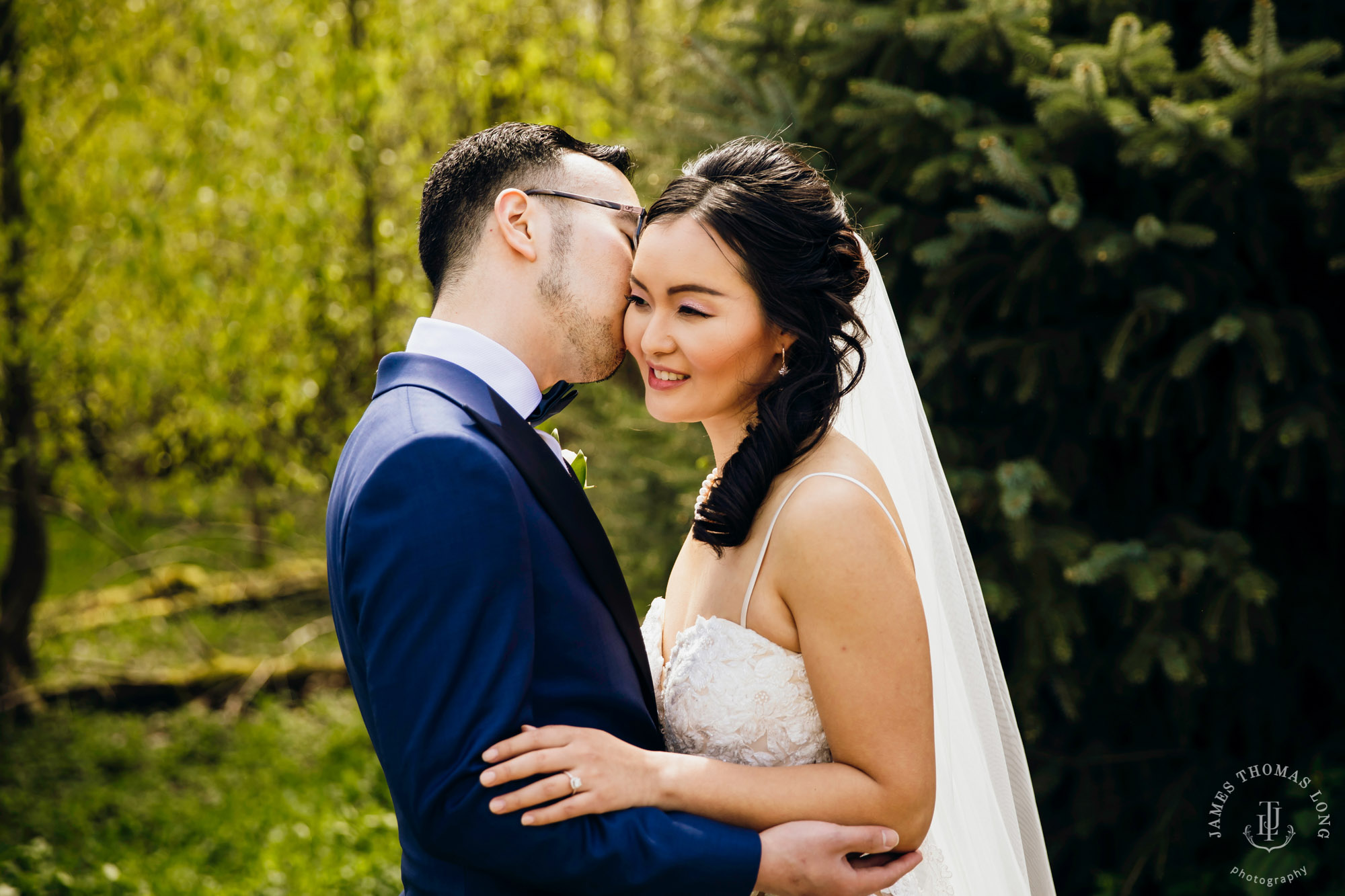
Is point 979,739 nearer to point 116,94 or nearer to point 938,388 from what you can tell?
point 938,388

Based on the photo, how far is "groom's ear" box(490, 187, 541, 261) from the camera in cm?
206

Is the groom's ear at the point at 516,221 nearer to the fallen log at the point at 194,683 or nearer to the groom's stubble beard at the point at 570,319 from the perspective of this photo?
the groom's stubble beard at the point at 570,319

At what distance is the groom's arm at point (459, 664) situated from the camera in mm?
1489

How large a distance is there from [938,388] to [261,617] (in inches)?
319

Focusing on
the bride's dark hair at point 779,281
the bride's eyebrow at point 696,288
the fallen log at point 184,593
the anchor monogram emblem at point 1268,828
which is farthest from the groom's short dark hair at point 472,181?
the fallen log at point 184,593

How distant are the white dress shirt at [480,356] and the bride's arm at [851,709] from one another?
606mm

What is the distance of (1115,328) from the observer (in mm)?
3314

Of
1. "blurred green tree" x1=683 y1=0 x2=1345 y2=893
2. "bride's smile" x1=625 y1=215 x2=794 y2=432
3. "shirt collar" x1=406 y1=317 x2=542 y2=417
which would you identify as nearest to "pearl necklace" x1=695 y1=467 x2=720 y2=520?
"bride's smile" x1=625 y1=215 x2=794 y2=432

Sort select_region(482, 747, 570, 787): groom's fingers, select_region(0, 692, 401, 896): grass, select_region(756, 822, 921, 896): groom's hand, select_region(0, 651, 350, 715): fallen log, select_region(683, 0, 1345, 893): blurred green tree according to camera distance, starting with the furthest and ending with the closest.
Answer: select_region(0, 651, 350, 715): fallen log < select_region(0, 692, 401, 896): grass < select_region(683, 0, 1345, 893): blurred green tree < select_region(756, 822, 921, 896): groom's hand < select_region(482, 747, 570, 787): groom's fingers

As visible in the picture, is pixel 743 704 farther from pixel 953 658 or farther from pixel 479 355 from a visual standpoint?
pixel 479 355

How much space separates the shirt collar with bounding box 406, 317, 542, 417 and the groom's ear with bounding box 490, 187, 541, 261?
0.72 feet

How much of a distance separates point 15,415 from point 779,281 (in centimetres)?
678

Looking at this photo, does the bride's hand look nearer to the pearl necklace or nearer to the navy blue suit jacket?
the navy blue suit jacket

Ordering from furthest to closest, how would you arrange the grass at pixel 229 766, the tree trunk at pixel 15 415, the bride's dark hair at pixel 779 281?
the tree trunk at pixel 15 415 < the grass at pixel 229 766 < the bride's dark hair at pixel 779 281
